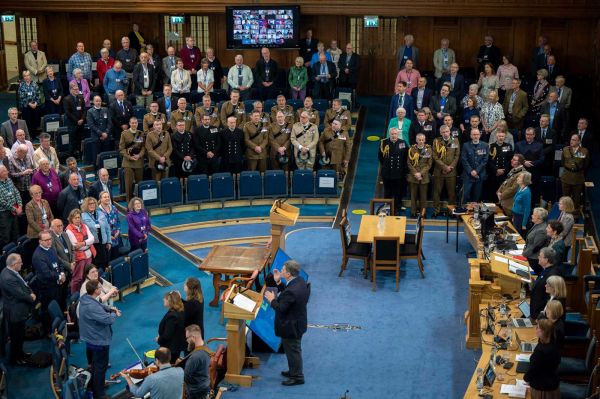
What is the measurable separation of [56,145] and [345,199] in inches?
217

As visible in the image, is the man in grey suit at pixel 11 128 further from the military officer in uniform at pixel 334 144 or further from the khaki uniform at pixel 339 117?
the khaki uniform at pixel 339 117

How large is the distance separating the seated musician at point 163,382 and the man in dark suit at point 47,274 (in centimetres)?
358

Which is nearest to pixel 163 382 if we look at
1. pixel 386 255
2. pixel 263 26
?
pixel 386 255

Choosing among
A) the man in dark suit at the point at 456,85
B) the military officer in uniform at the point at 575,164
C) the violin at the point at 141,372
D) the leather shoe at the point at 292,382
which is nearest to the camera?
the violin at the point at 141,372

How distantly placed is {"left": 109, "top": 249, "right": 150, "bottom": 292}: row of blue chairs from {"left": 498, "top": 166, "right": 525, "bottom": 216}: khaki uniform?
5.60 metres

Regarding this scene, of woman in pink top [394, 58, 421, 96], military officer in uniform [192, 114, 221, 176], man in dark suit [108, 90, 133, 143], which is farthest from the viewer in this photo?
woman in pink top [394, 58, 421, 96]

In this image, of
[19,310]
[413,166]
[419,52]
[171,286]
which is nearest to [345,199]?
[413,166]

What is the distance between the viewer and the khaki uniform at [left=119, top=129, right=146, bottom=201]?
53.9ft

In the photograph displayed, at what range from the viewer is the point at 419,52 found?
848 inches

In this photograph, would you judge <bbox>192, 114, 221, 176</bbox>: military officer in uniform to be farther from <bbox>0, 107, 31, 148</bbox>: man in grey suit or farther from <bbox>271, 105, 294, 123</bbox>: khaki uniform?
<bbox>0, 107, 31, 148</bbox>: man in grey suit

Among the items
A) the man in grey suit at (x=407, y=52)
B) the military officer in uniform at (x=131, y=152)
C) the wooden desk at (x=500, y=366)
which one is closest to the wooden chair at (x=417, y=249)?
the wooden desk at (x=500, y=366)

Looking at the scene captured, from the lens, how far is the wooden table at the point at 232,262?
41.5 ft

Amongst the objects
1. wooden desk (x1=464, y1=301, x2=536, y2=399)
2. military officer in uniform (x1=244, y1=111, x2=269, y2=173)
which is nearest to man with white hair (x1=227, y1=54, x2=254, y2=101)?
military officer in uniform (x1=244, y1=111, x2=269, y2=173)

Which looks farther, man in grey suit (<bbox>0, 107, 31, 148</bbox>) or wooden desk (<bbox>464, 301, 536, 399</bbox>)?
man in grey suit (<bbox>0, 107, 31, 148</bbox>)
